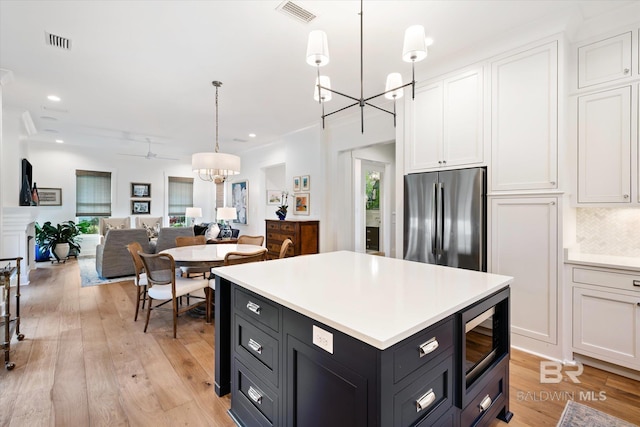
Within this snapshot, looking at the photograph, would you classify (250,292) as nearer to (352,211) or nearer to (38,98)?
(352,211)

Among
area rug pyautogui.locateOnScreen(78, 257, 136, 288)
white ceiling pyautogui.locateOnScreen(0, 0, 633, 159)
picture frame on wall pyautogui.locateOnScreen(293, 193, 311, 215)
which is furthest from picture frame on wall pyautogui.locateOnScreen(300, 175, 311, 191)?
area rug pyautogui.locateOnScreen(78, 257, 136, 288)

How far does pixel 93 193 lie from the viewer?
314 inches

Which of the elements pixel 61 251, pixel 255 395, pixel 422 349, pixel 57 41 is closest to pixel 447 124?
pixel 422 349

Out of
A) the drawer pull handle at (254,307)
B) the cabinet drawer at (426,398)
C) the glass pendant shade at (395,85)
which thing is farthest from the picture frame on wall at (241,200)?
the cabinet drawer at (426,398)

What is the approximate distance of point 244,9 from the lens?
7.68ft

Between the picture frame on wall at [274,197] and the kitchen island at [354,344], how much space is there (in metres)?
5.63

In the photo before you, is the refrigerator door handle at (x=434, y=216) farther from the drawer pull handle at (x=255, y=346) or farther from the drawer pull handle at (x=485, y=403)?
the drawer pull handle at (x=255, y=346)

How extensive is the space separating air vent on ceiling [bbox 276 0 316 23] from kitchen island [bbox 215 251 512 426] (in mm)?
1998

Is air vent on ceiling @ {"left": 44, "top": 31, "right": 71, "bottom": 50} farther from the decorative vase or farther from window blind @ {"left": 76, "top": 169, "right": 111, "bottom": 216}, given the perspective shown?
window blind @ {"left": 76, "top": 169, "right": 111, "bottom": 216}

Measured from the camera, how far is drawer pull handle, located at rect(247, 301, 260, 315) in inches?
59.1

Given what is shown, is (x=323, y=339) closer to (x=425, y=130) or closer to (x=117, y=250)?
(x=425, y=130)

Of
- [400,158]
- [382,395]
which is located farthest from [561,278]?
[382,395]

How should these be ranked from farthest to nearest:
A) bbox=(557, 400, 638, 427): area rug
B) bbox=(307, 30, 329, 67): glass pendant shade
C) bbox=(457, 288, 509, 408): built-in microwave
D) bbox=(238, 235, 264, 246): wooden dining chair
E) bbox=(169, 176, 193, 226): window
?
bbox=(169, 176, 193, 226): window
bbox=(238, 235, 264, 246): wooden dining chair
bbox=(307, 30, 329, 67): glass pendant shade
bbox=(557, 400, 638, 427): area rug
bbox=(457, 288, 509, 408): built-in microwave

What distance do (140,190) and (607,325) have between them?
988cm
